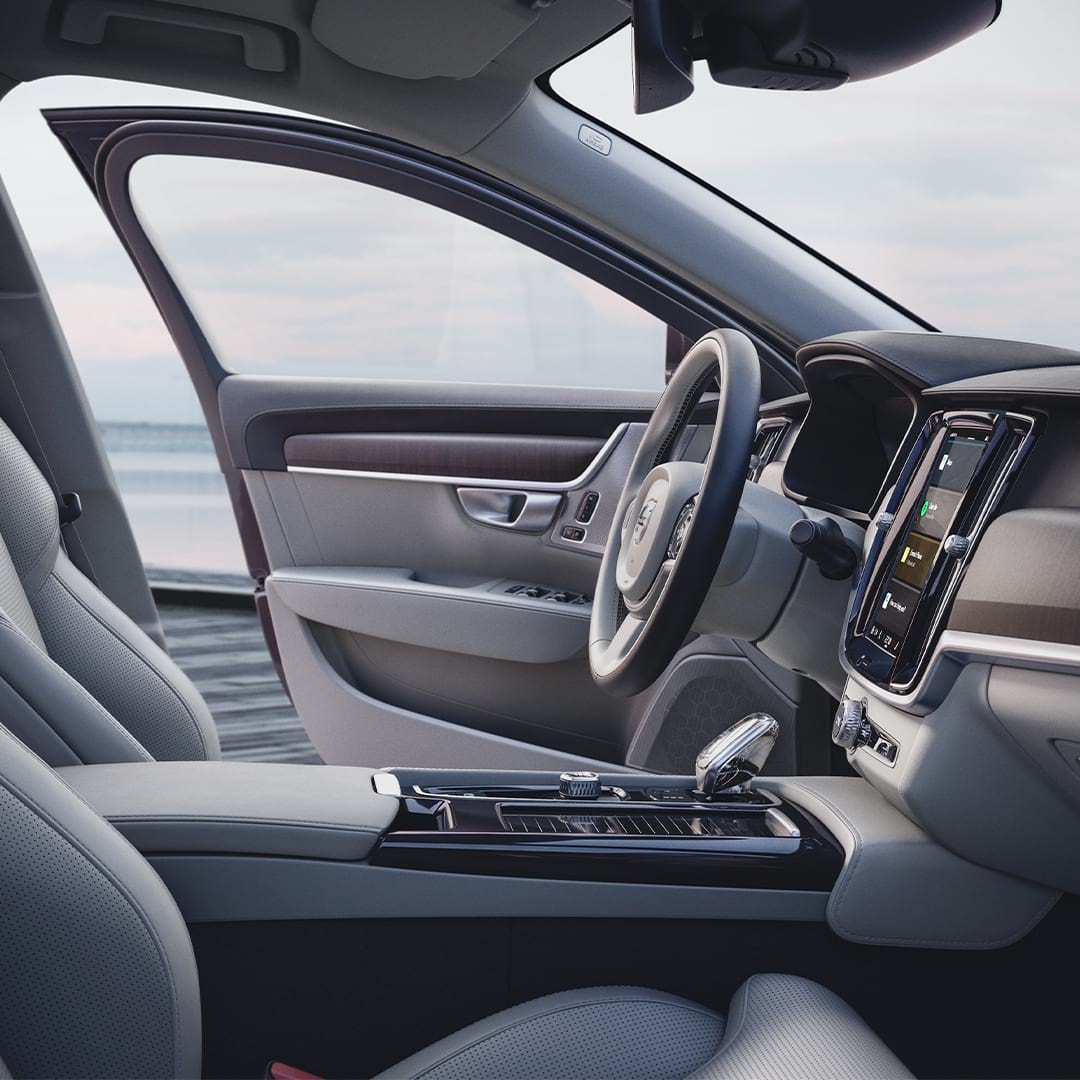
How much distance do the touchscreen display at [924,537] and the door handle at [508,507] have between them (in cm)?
100

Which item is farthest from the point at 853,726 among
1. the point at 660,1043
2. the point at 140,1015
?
the point at 140,1015

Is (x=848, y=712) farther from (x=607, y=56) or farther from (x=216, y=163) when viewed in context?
(x=216, y=163)

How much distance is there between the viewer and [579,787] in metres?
1.12

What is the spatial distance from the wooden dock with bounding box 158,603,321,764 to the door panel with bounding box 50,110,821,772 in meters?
0.48

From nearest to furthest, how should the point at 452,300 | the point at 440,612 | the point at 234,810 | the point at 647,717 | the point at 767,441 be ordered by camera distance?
the point at 234,810 → the point at 767,441 → the point at 647,717 → the point at 440,612 → the point at 452,300

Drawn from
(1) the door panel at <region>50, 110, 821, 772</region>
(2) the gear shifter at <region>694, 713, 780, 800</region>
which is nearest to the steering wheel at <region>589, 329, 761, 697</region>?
(2) the gear shifter at <region>694, 713, 780, 800</region>

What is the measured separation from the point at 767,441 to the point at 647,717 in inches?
18.6

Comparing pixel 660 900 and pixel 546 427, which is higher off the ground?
pixel 546 427

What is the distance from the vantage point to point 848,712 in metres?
1.11

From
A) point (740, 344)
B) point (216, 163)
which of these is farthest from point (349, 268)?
point (740, 344)

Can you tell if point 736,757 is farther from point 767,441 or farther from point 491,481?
point 491,481

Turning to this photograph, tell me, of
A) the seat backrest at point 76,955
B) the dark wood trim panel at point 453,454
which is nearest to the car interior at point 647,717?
the seat backrest at point 76,955

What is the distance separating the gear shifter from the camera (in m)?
1.12

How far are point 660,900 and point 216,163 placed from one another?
1.63 metres
